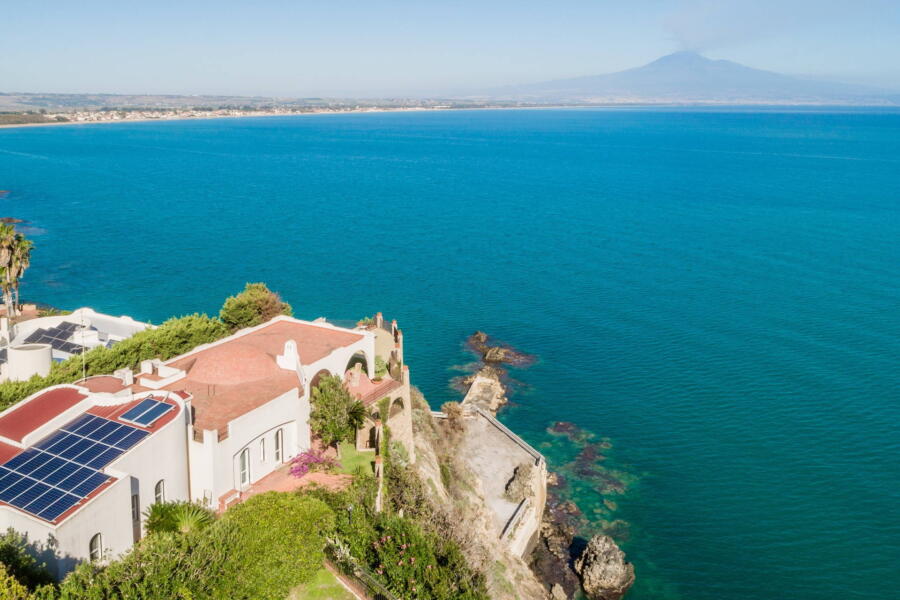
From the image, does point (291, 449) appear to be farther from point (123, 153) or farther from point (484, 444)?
point (123, 153)

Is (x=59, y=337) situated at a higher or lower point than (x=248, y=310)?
lower

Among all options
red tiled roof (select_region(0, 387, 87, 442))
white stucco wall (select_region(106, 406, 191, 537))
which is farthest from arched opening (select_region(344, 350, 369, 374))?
red tiled roof (select_region(0, 387, 87, 442))

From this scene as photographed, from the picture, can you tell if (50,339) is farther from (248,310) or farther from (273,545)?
(273,545)

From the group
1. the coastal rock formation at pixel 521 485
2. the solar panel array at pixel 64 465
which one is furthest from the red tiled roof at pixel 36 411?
the coastal rock formation at pixel 521 485

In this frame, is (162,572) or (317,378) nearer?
(162,572)

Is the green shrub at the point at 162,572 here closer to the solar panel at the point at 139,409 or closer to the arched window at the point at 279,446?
the solar panel at the point at 139,409

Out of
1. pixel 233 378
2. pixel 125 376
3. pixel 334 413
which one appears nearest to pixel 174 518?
pixel 125 376

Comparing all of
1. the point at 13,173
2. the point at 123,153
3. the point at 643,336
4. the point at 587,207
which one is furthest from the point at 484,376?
the point at 123,153
